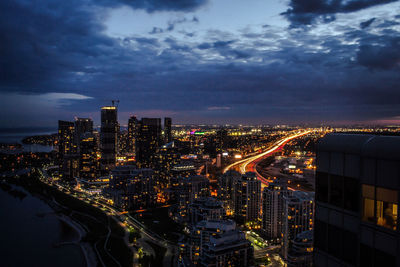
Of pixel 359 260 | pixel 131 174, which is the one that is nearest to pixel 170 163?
pixel 131 174

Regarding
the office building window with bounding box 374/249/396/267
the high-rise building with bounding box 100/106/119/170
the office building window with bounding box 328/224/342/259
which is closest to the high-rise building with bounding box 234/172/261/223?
the office building window with bounding box 328/224/342/259

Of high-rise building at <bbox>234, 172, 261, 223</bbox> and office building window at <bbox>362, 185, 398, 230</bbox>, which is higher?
office building window at <bbox>362, 185, 398, 230</bbox>

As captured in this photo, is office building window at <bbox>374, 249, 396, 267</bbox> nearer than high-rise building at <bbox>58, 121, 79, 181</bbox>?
Yes

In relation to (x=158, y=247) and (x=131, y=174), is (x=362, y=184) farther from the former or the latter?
(x=131, y=174)

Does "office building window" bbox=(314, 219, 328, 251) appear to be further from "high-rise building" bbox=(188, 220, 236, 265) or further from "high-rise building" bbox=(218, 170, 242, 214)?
"high-rise building" bbox=(218, 170, 242, 214)

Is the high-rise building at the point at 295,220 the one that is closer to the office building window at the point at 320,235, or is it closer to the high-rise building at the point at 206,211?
the high-rise building at the point at 206,211

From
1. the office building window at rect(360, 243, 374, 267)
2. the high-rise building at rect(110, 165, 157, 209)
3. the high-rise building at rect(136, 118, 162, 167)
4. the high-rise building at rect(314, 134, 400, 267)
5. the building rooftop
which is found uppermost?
the building rooftop
